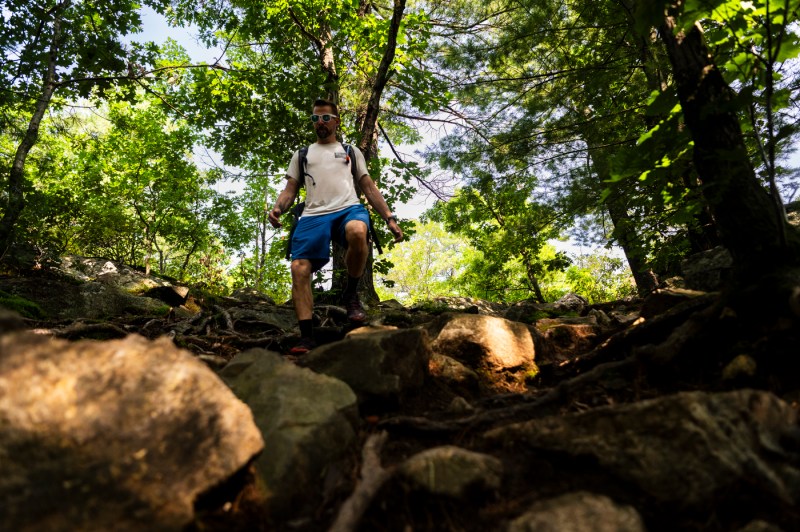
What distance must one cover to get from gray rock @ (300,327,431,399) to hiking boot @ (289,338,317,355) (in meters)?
0.81

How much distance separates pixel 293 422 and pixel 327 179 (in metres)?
3.07

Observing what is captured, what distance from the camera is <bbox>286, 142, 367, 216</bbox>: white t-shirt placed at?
4.32m

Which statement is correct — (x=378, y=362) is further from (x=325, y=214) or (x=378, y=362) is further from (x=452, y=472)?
(x=325, y=214)

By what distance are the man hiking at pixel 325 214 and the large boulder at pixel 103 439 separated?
2.28m

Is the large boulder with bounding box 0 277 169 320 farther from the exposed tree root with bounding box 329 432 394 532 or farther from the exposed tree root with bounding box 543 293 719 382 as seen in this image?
the exposed tree root with bounding box 543 293 719 382

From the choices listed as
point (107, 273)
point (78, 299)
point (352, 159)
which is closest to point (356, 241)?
point (352, 159)

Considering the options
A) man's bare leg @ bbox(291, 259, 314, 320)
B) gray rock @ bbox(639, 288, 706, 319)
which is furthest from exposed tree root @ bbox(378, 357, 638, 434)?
man's bare leg @ bbox(291, 259, 314, 320)

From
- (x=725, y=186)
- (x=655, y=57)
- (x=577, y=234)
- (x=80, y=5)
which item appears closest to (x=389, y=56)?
(x=655, y=57)

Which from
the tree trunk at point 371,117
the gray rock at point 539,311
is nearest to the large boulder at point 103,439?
the gray rock at point 539,311

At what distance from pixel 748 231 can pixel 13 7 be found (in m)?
10.2

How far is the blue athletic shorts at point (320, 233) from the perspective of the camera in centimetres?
414

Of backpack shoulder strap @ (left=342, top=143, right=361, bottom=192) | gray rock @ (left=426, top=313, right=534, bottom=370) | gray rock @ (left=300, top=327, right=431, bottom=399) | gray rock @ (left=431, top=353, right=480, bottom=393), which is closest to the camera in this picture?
gray rock @ (left=300, top=327, right=431, bottom=399)

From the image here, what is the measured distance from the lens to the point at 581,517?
132cm

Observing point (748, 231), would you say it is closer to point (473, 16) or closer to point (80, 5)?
point (473, 16)
